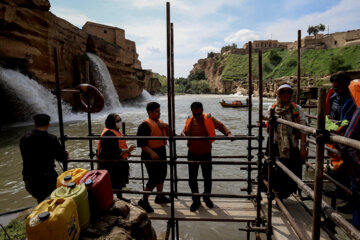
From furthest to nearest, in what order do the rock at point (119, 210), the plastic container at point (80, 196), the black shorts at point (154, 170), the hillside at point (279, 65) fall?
the hillside at point (279, 65), the black shorts at point (154, 170), the rock at point (119, 210), the plastic container at point (80, 196)

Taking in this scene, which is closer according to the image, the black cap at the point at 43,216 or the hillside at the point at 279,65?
the black cap at the point at 43,216

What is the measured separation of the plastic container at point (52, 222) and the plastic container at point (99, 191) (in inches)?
17.5

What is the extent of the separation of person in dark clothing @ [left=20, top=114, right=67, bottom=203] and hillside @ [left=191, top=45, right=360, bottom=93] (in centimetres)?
4751

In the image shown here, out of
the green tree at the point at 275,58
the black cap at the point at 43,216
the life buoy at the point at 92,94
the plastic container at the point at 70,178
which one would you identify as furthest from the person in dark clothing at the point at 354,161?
the green tree at the point at 275,58

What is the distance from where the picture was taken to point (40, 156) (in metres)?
3.24

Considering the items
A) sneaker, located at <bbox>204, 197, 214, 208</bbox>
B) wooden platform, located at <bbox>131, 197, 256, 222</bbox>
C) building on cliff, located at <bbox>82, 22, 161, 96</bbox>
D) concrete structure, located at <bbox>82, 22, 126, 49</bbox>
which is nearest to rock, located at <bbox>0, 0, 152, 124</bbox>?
building on cliff, located at <bbox>82, 22, 161, 96</bbox>

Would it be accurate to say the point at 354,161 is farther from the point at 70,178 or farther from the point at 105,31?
the point at 105,31

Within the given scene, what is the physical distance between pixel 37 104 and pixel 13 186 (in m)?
11.6

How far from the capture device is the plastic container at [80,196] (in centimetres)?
211

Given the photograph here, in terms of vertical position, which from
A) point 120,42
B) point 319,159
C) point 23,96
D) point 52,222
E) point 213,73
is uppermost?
point 213,73

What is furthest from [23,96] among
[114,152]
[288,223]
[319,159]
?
[319,159]

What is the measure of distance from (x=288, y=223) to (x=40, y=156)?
12.6ft

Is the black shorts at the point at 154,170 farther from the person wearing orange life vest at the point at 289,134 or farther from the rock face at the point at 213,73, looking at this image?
the rock face at the point at 213,73

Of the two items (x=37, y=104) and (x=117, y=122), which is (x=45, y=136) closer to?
(x=117, y=122)
